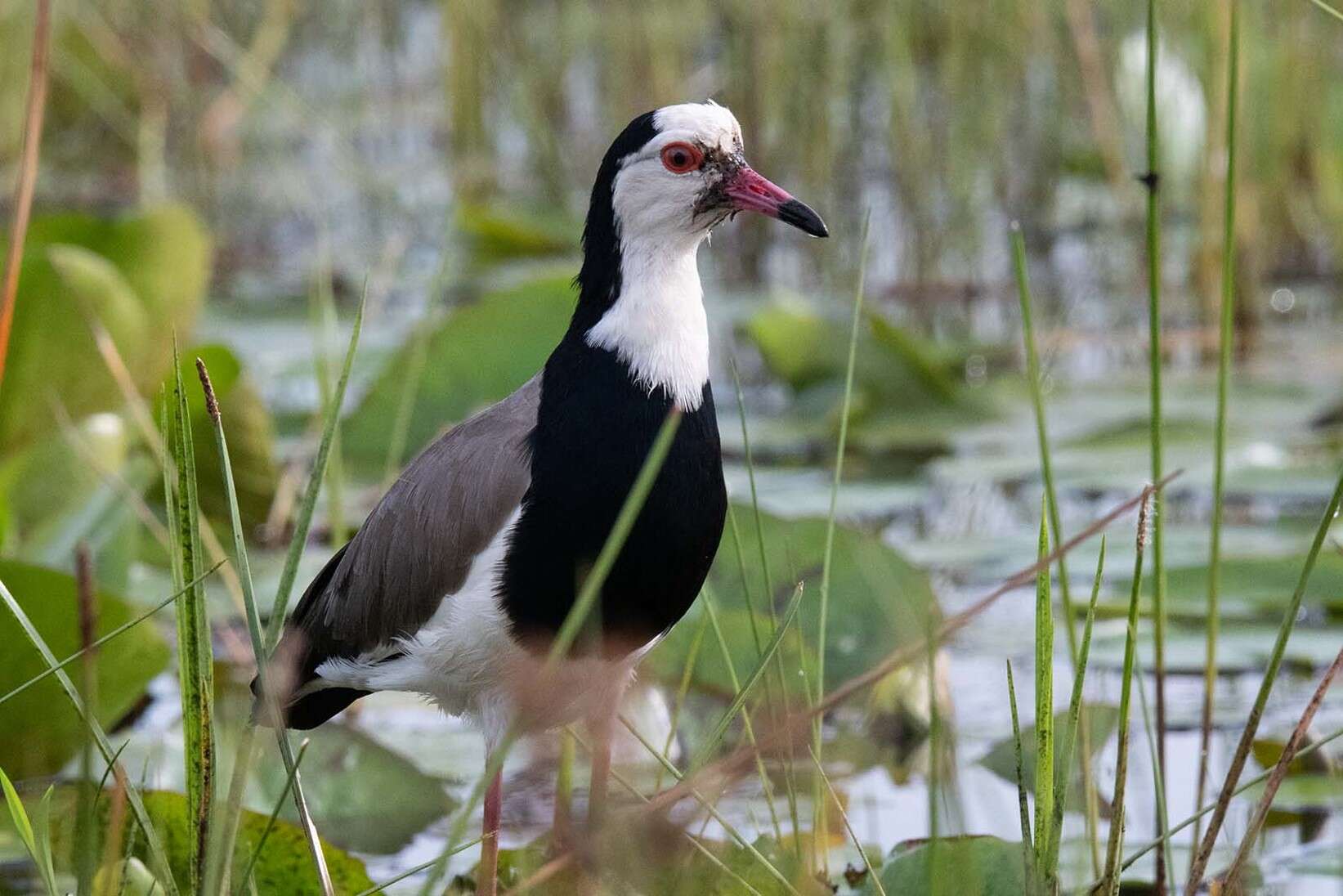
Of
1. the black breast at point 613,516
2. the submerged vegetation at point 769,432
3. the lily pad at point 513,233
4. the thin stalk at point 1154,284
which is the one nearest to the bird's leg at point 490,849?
the submerged vegetation at point 769,432

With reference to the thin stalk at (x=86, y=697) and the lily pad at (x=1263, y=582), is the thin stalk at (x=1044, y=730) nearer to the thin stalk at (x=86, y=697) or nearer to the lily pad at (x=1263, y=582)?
the thin stalk at (x=86, y=697)

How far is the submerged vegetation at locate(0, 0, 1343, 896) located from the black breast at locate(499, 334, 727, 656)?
86 mm

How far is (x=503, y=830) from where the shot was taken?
3057 millimetres

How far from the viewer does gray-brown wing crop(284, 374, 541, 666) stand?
2352mm

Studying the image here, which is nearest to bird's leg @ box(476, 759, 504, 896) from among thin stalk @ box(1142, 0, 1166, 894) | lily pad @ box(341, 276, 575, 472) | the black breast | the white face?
the black breast

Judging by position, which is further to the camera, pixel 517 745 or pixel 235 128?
pixel 235 128

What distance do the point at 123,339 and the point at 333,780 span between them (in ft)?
4.21

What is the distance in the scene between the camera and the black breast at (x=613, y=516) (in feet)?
7.34

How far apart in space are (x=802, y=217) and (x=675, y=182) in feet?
0.56

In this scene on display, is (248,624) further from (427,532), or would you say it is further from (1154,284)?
(1154,284)

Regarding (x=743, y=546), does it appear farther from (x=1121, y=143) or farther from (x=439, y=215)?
(x=439, y=215)

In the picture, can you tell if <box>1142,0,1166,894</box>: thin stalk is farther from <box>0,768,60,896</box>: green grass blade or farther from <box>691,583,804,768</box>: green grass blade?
<box>0,768,60,896</box>: green grass blade

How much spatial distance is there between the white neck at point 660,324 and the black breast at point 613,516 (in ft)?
0.06

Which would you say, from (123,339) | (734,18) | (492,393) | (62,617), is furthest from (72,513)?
(734,18)
